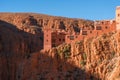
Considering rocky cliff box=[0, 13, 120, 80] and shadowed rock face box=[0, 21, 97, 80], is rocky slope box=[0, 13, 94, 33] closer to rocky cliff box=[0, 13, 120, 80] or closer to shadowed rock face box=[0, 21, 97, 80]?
shadowed rock face box=[0, 21, 97, 80]

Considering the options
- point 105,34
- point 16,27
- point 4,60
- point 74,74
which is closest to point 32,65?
point 74,74

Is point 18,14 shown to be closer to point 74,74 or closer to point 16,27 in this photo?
point 16,27

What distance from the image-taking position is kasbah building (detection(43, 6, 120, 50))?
328 ft

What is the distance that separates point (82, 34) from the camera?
10300cm

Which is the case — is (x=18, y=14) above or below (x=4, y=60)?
above

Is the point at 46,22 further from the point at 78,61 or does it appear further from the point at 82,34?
the point at 78,61

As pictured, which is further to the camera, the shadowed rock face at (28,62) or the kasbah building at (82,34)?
the shadowed rock face at (28,62)

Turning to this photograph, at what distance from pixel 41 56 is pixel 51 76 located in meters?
5.71

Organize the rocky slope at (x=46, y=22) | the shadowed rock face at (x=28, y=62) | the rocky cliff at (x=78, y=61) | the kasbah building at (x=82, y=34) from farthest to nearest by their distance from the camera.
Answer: the rocky slope at (x=46, y=22)
the shadowed rock face at (x=28, y=62)
the kasbah building at (x=82, y=34)
the rocky cliff at (x=78, y=61)

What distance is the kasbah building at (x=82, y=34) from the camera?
100m

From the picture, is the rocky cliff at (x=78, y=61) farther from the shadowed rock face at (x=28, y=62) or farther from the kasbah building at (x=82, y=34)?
the kasbah building at (x=82, y=34)

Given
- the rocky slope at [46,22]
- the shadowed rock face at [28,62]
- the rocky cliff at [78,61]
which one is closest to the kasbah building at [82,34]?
the rocky cliff at [78,61]

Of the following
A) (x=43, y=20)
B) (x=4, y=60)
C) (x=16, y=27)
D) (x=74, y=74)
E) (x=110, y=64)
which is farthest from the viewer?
(x=43, y=20)

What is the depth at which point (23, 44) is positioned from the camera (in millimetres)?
137000
